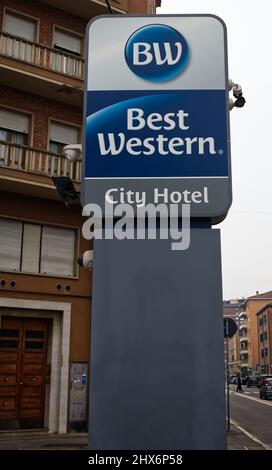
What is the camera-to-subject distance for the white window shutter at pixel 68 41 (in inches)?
727

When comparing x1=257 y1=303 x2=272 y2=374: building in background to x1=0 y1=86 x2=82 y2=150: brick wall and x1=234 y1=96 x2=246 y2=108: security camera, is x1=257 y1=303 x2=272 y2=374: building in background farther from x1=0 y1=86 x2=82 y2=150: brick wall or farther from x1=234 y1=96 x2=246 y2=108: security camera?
x1=234 y1=96 x2=246 y2=108: security camera

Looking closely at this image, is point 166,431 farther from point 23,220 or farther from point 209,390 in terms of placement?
point 23,220

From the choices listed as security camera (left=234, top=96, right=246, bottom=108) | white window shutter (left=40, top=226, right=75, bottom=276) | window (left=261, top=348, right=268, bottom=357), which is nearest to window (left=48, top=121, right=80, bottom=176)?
white window shutter (left=40, top=226, right=75, bottom=276)

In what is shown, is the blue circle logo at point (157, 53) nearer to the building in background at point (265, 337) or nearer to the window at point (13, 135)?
the window at point (13, 135)

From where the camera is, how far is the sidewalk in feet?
41.6

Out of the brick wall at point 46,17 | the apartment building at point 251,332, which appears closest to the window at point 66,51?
the brick wall at point 46,17

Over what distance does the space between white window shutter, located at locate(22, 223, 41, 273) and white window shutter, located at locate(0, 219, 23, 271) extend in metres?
0.18

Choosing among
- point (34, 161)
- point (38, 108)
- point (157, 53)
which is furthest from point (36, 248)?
point (157, 53)

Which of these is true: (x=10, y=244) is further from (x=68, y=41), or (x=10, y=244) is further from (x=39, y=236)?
(x=68, y=41)

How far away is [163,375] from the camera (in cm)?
553

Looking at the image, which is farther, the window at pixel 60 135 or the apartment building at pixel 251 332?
the apartment building at pixel 251 332

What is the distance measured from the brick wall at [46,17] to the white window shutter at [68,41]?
236 millimetres

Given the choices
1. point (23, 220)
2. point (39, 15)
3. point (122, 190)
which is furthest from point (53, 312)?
point (122, 190)

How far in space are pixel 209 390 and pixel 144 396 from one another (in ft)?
2.15
